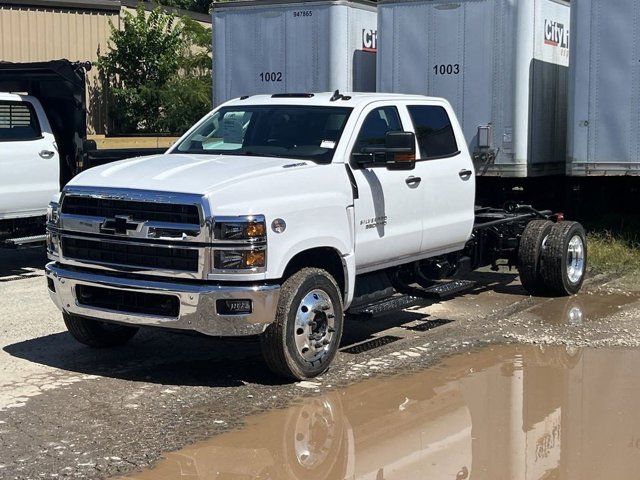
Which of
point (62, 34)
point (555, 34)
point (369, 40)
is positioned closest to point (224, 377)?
point (555, 34)

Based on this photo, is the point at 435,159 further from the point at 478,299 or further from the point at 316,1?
the point at 316,1

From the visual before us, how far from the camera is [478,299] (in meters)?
11.0

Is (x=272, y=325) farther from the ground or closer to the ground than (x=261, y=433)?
farther from the ground

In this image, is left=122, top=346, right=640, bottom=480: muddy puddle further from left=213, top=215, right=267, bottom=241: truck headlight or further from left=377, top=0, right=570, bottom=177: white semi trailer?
left=377, top=0, right=570, bottom=177: white semi trailer

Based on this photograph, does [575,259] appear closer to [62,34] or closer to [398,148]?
[398,148]

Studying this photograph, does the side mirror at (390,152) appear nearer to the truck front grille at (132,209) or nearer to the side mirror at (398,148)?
the side mirror at (398,148)

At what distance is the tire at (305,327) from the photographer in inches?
282

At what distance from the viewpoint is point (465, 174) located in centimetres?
947

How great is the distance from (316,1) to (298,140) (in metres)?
6.37

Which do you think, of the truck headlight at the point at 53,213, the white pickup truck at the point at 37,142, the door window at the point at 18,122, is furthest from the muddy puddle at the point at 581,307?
the door window at the point at 18,122

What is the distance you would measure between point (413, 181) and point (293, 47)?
6312mm

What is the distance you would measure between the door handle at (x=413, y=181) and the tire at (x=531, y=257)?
2555 mm

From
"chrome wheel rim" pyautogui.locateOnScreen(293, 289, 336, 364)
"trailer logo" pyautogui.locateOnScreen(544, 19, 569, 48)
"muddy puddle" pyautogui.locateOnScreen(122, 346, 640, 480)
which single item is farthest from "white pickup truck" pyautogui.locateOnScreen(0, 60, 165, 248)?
"muddy puddle" pyautogui.locateOnScreen(122, 346, 640, 480)

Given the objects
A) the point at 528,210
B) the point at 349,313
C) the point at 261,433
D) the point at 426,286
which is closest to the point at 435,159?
the point at 426,286
